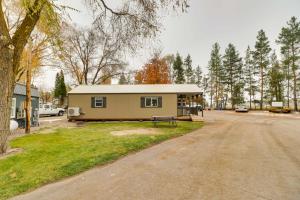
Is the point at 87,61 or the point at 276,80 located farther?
the point at 276,80

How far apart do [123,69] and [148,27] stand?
2715 centimetres

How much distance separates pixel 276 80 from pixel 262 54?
5619 mm

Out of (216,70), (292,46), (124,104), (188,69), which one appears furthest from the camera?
(188,69)

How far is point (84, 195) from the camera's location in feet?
14.2

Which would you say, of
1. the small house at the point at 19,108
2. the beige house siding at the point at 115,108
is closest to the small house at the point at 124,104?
the beige house siding at the point at 115,108

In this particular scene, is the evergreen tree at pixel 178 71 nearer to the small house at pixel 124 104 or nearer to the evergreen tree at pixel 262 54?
the evergreen tree at pixel 262 54

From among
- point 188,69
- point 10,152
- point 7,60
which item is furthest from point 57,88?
point 10,152

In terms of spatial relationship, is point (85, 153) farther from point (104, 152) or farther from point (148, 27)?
point (148, 27)

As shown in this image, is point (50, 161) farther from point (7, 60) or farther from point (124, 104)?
point (124, 104)

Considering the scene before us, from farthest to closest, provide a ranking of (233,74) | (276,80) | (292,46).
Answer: (233,74) < (276,80) < (292,46)

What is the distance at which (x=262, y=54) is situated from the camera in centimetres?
4481

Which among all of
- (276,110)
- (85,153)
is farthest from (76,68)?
(276,110)

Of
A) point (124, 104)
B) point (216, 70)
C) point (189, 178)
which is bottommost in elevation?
point (189, 178)

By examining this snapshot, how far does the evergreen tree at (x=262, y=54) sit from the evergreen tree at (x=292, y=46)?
3.92 m
